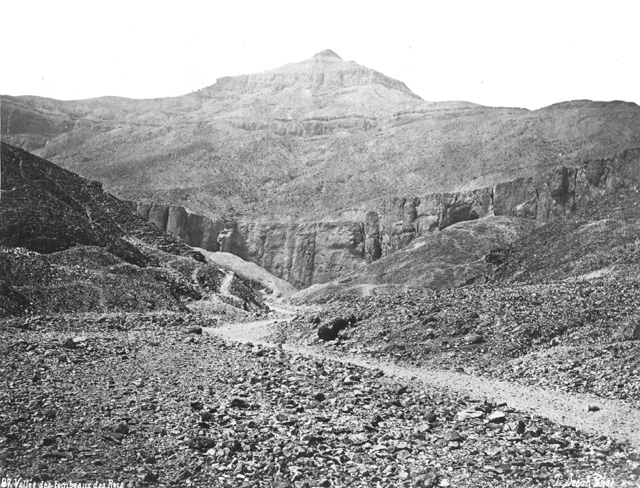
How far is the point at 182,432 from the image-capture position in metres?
11.9

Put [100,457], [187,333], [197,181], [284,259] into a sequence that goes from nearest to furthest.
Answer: [100,457] → [187,333] → [284,259] → [197,181]

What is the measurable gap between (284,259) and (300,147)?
49.0 meters

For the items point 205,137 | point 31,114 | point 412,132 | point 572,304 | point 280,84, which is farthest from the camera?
point 280,84

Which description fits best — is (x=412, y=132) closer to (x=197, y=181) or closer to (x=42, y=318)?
(x=197, y=181)

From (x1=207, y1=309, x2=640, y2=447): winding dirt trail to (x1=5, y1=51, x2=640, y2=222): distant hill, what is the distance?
75926 millimetres

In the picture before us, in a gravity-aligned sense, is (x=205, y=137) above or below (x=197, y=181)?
above

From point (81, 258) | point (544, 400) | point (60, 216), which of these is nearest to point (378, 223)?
point (60, 216)

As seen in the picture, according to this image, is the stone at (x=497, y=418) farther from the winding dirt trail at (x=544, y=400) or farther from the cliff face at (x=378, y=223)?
the cliff face at (x=378, y=223)

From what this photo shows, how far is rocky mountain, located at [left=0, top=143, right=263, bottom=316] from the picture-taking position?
30250 millimetres

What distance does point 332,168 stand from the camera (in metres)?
120

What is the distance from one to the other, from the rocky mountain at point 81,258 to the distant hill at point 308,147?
4844 cm

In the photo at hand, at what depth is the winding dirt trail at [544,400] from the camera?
13430mm

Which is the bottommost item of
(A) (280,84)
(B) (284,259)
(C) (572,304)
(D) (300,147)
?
(B) (284,259)

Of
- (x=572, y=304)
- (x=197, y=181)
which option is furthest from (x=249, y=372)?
(x=197, y=181)
